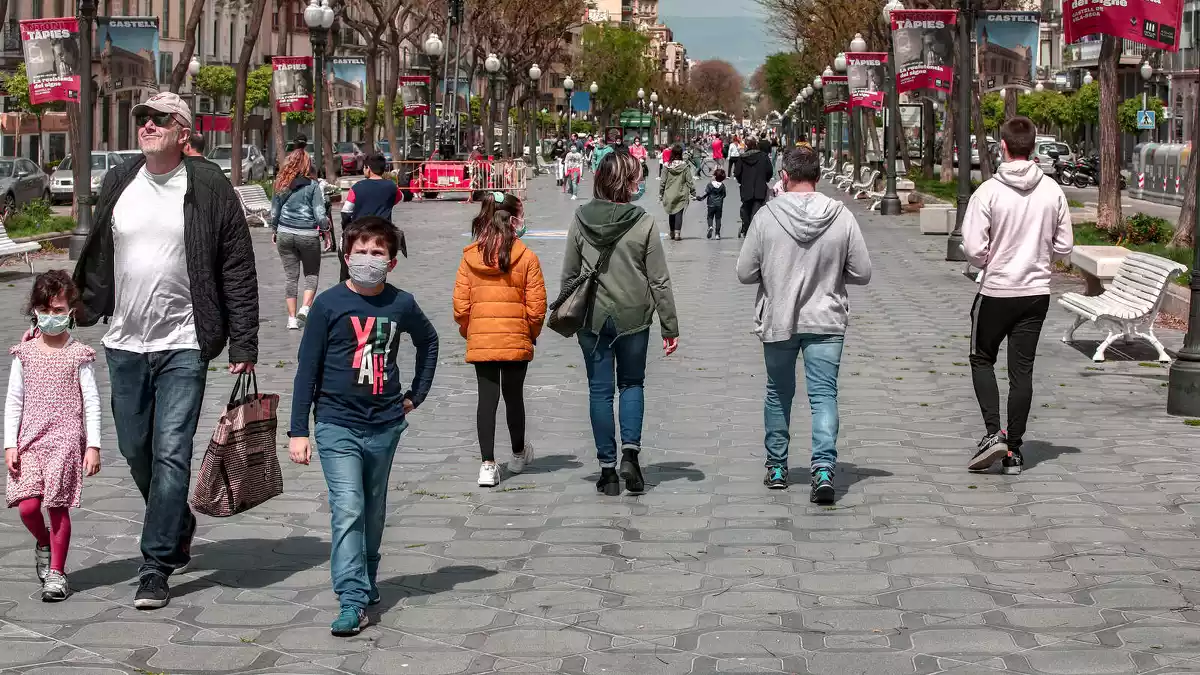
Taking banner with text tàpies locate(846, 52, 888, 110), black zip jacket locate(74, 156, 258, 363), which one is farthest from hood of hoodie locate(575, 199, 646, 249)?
banner with text tàpies locate(846, 52, 888, 110)

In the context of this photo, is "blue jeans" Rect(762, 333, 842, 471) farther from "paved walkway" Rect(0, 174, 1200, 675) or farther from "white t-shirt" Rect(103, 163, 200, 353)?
"white t-shirt" Rect(103, 163, 200, 353)

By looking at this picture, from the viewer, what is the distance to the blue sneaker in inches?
231

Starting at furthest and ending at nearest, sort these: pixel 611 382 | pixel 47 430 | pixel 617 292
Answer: pixel 611 382
pixel 617 292
pixel 47 430

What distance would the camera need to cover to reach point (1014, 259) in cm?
881

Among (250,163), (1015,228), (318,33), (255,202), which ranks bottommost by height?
(1015,228)

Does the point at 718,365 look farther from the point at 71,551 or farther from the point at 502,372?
the point at 71,551

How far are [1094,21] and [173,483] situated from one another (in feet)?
47.6

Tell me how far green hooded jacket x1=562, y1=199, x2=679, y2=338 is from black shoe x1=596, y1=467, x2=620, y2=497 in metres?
0.65

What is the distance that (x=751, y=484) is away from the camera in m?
8.66

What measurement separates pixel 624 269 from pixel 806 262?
0.85m

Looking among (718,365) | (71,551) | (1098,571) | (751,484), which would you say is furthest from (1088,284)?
(71,551)

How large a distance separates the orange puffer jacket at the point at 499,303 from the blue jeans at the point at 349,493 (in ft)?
8.54

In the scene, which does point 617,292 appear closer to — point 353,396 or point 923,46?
point 353,396

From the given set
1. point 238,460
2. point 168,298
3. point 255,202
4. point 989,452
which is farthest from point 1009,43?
point 238,460
